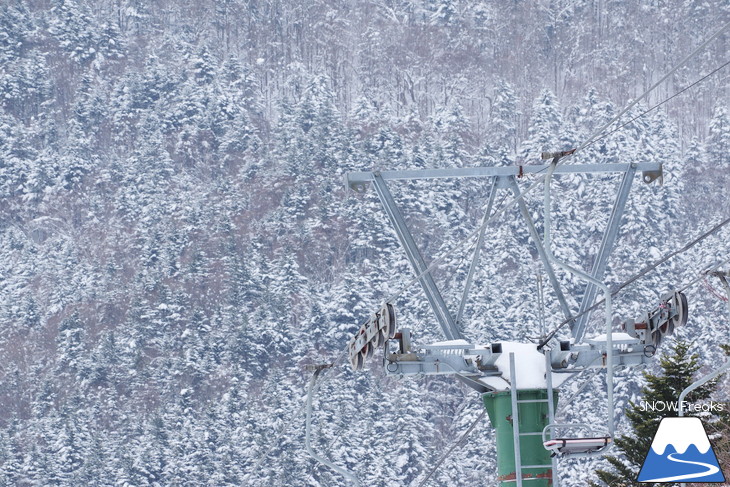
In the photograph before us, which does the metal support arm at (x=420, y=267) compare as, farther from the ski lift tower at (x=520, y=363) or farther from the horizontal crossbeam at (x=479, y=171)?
the horizontal crossbeam at (x=479, y=171)

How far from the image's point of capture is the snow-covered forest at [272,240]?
4422 inches

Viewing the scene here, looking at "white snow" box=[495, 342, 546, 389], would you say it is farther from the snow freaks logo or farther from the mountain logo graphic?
the snow freaks logo

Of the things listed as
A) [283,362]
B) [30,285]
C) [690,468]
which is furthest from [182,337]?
[690,468]

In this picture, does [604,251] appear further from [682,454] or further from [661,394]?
[661,394]

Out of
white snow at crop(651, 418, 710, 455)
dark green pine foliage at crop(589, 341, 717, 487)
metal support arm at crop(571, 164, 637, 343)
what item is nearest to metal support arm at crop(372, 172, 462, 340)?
metal support arm at crop(571, 164, 637, 343)

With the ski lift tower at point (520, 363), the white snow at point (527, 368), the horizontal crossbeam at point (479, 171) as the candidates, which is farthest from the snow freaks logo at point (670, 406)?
the white snow at point (527, 368)

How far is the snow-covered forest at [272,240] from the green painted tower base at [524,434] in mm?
71414

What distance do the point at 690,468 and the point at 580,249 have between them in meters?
137

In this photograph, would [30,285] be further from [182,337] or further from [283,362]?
[283,362]

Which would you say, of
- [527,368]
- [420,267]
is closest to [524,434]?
[527,368]

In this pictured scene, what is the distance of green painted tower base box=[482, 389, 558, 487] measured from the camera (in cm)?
1589

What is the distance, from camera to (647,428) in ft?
102

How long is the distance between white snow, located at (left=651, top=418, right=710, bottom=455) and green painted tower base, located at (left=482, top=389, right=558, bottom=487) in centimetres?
795

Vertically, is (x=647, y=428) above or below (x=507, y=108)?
below
